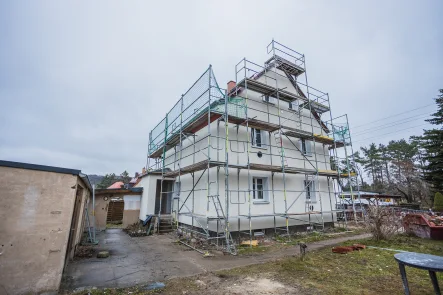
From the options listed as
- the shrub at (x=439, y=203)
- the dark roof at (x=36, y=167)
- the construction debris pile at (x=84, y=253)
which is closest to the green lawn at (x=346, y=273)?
the dark roof at (x=36, y=167)

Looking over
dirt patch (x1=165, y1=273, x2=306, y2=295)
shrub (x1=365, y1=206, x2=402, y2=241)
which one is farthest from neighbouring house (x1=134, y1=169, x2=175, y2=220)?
shrub (x1=365, y1=206, x2=402, y2=241)

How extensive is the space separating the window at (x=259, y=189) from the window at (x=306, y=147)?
4273mm

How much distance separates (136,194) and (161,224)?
437cm

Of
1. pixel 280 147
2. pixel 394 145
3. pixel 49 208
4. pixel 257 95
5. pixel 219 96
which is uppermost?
pixel 394 145

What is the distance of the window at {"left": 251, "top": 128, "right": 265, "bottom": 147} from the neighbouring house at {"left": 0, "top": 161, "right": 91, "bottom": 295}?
905cm

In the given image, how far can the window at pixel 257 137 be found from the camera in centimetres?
1200

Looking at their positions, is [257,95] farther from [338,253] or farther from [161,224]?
[161,224]

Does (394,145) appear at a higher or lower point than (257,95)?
higher

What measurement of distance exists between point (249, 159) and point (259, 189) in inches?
71.3

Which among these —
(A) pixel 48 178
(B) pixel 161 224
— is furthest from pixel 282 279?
(B) pixel 161 224

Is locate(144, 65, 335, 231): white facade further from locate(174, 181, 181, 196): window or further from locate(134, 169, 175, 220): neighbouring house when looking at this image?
locate(174, 181, 181, 196): window

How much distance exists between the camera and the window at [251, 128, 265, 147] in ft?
39.4

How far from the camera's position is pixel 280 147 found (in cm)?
1258

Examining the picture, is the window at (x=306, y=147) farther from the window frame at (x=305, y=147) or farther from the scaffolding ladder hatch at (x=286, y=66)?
the scaffolding ladder hatch at (x=286, y=66)
